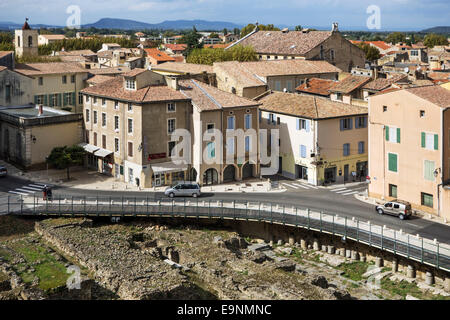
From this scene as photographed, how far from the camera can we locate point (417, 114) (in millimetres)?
54375

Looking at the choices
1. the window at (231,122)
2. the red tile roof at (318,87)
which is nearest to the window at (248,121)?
the window at (231,122)

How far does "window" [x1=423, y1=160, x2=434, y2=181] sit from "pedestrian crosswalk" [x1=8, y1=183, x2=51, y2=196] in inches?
1477

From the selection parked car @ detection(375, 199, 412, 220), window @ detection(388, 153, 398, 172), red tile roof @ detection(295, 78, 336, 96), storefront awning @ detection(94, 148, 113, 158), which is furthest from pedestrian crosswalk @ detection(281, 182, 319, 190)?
storefront awning @ detection(94, 148, 113, 158)

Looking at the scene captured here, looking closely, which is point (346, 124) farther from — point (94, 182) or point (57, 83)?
point (57, 83)

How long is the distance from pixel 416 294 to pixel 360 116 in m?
30.0

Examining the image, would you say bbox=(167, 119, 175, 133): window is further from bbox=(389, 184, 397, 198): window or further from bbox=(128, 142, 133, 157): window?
bbox=(389, 184, 397, 198): window

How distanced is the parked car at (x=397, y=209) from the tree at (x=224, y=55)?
177 ft

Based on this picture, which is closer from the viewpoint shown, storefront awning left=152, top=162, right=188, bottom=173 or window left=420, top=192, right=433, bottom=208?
window left=420, top=192, right=433, bottom=208

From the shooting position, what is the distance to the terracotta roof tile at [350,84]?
254 feet

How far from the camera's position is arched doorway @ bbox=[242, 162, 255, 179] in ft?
221

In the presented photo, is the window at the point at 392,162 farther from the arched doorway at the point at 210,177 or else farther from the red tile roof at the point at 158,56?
the red tile roof at the point at 158,56

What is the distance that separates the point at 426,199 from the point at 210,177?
22.8 metres

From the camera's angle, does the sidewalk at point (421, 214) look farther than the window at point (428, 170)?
No

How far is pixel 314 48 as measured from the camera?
99500mm
